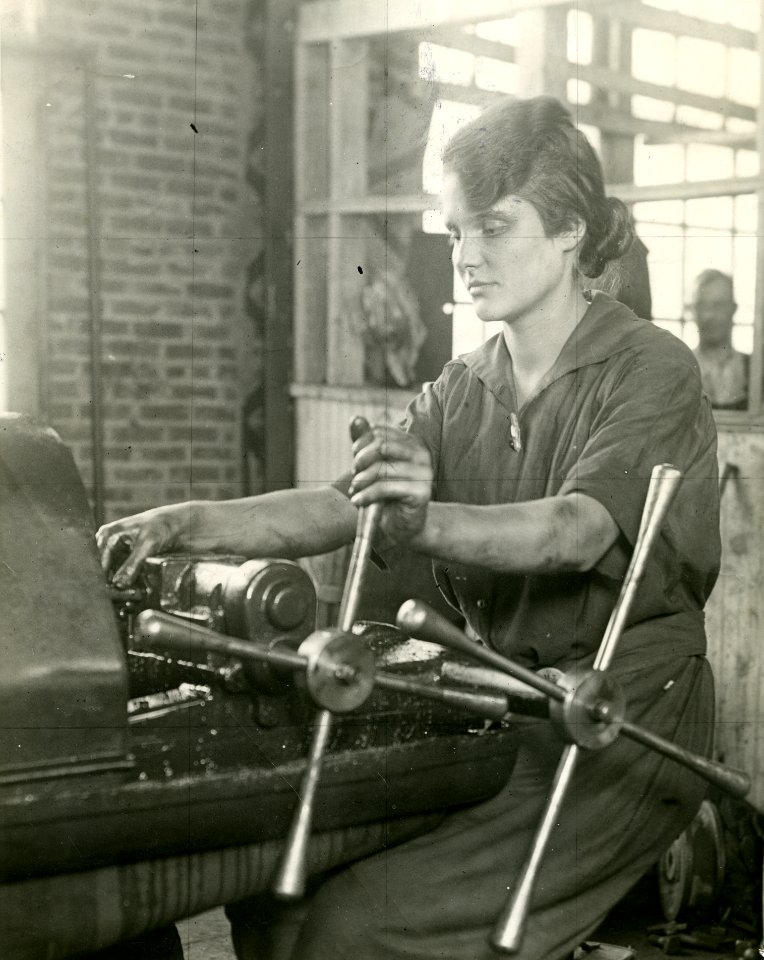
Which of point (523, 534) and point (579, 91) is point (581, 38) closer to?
point (579, 91)

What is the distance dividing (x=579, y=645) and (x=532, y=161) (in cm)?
72

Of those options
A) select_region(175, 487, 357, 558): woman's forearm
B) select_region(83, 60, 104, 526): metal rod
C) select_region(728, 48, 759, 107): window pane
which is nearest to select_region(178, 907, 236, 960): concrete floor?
select_region(83, 60, 104, 526): metal rod

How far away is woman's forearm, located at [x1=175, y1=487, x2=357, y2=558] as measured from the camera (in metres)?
1.88

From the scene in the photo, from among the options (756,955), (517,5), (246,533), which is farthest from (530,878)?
(517,5)

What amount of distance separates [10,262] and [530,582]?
2.34m

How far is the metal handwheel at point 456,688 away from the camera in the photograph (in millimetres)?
1327

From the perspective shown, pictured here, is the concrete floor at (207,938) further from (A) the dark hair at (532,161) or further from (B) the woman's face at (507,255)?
(A) the dark hair at (532,161)

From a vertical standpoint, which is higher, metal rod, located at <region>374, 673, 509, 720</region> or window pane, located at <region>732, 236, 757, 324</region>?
window pane, located at <region>732, 236, 757, 324</region>

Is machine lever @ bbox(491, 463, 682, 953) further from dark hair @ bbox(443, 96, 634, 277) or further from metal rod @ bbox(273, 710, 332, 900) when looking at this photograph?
dark hair @ bbox(443, 96, 634, 277)

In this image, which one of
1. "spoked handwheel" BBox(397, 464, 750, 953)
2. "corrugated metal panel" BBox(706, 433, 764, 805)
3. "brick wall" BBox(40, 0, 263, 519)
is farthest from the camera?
"brick wall" BBox(40, 0, 263, 519)

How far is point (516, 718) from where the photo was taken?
5.57 ft

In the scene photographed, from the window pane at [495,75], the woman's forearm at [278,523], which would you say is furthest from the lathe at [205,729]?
the window pane at [495,75]

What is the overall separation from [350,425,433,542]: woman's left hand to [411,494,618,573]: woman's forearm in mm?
50

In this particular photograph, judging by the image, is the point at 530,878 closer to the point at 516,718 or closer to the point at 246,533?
the point at 516,718
